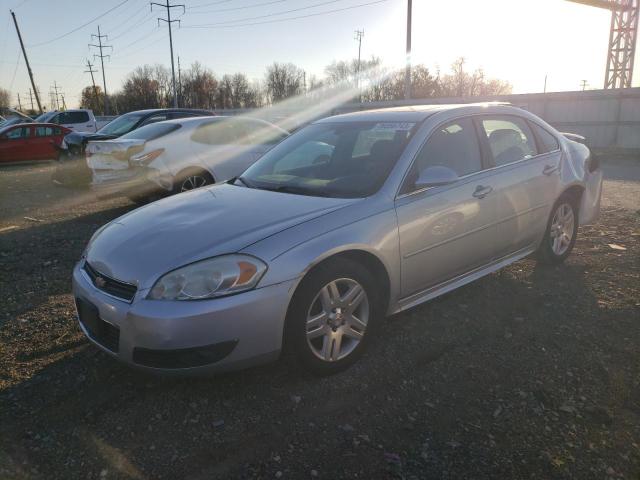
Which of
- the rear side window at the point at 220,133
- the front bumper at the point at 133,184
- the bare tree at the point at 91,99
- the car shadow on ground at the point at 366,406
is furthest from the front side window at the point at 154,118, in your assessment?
the bare tree at the point at 91,99

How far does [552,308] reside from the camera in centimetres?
394

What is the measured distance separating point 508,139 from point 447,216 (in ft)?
4.28

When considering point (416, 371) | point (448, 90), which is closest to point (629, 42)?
point (448, 90)

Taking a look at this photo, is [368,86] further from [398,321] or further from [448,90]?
[398,321]

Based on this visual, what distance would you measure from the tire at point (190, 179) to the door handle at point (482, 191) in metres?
4.51

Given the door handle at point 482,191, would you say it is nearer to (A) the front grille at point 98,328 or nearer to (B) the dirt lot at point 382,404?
(B) the dirt lot at point 382,404

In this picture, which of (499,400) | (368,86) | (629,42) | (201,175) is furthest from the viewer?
(368,86)

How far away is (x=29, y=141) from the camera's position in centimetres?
1755

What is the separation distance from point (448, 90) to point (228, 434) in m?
65.0

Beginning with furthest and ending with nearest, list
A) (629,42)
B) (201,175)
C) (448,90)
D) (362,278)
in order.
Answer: (448,90), (629,42), (201,175), (362,278)

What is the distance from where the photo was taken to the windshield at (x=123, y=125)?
10945 millimetres

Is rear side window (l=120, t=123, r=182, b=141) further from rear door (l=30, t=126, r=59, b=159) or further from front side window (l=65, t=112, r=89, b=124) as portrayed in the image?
front side window (l=65, t=112, r=89, b=124)

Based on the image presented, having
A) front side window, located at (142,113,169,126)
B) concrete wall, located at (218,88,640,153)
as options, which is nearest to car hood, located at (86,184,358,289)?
front side window, located at (142,113,169,126)

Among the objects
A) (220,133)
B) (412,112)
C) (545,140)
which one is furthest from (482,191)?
(220,133)
